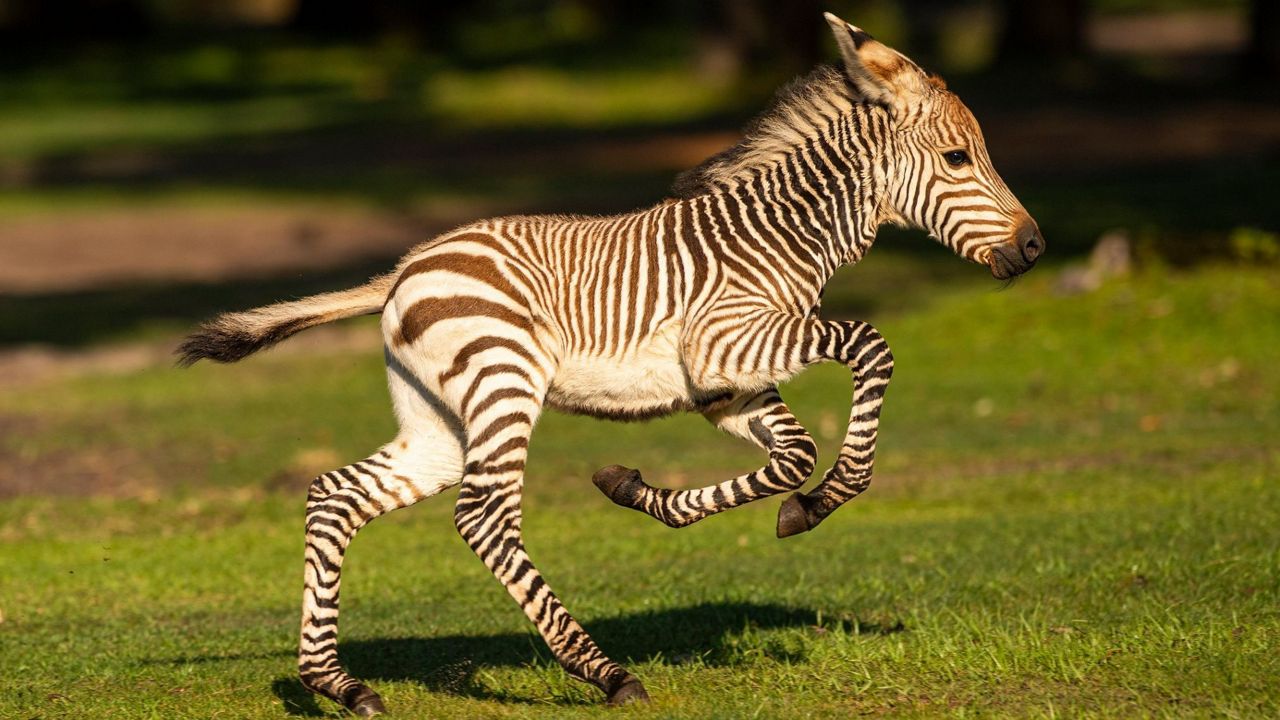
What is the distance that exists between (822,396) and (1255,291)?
4506 millimetres

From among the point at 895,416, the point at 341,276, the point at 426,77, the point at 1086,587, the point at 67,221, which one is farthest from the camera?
the point at 426,77

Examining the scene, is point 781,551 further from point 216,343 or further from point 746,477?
point 216,343

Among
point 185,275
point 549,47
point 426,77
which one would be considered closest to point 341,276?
point 185,275

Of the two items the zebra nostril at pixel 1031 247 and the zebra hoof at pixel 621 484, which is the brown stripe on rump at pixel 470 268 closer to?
the zebra hoof at pixel 621 484

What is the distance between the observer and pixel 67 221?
28953mm

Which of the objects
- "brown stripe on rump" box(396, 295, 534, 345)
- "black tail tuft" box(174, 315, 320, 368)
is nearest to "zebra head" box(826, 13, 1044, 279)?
"brown stripe on rump" box(396, 295, 534, 345)

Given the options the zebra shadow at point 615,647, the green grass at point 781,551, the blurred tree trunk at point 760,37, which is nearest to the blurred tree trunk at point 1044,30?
the blurred tree trunk at point 760,37

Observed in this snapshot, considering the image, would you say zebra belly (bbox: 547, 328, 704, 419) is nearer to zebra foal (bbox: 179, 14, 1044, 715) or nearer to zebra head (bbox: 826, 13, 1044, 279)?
zebra foal (bbox: 179, 14, 1044, 715)

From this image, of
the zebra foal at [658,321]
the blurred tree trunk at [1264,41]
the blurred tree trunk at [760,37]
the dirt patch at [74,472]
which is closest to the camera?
the zebra foal at [658,321]

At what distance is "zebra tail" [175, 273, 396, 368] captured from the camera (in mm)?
7359

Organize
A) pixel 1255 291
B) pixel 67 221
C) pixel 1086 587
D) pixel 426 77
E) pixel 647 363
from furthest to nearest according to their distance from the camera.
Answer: pixel 426 77, pixel 67 221, pixel 1255 291, pixel 1086 587, pixel 647 363

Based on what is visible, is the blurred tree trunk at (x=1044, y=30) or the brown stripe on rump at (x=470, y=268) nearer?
the brown stripe on rump at (x=470, y=268)

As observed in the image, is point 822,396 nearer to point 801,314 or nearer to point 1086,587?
point 1086,587

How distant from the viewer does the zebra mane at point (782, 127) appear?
298 inches
